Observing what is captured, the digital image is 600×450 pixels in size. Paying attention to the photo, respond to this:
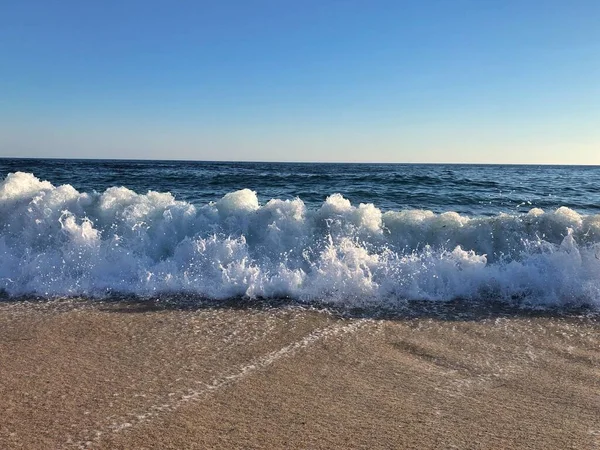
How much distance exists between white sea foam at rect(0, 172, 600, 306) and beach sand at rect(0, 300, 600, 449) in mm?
594

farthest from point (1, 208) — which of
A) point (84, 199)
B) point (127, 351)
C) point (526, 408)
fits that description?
point (526, 408)

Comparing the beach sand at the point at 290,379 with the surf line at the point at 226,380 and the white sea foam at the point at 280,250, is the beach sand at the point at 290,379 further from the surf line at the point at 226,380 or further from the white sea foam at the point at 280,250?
the white sea foam at the point at 280,250

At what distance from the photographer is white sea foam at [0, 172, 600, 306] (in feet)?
17.4

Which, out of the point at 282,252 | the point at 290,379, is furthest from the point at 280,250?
the point at 290,379

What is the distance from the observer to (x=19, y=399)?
9.36 ft

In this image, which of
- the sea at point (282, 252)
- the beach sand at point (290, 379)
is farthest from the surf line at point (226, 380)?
the sea at point (282, 252)

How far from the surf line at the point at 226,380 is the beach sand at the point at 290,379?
0.03ft

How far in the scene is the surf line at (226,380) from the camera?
2525 millimetres

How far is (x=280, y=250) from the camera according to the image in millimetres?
6512

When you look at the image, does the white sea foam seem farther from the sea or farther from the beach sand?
the beach sand

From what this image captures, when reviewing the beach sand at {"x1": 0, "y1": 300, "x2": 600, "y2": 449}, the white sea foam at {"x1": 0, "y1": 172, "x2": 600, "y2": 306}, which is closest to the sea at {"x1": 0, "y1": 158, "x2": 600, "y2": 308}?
the white sea foam at {"x1": 0, "y1": 172, "x2": 600, "y2": 306}

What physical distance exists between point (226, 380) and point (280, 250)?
343cm

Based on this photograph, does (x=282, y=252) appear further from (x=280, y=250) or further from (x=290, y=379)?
(x=290, y=379)

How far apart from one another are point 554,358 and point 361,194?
1302 cm
